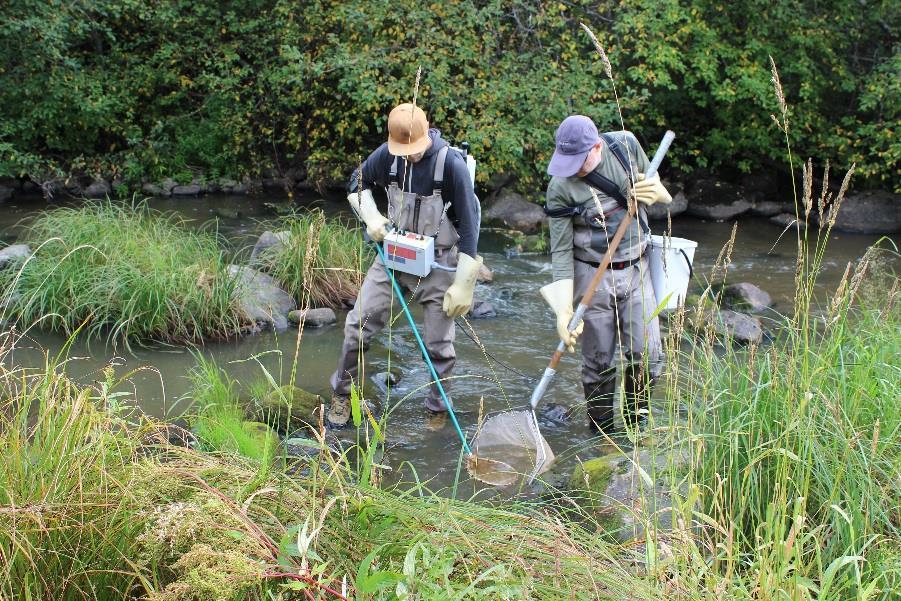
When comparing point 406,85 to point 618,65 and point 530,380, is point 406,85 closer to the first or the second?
point 618,65

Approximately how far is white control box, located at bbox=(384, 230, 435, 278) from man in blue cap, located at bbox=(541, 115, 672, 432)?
684 mm

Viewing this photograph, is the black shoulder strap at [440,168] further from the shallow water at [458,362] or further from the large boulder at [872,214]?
the large boulder at [872,214]

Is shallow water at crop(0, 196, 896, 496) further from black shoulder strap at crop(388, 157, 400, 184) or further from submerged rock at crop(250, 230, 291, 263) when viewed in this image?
submerged rock at crop(250, 230, 291, 263)

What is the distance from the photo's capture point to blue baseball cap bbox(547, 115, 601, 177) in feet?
14.7

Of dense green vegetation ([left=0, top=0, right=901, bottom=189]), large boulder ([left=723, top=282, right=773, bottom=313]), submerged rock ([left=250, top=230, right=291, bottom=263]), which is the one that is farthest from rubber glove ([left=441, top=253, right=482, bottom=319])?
dense green vegetation ([left=0, top=0, right=901, bottom=189])

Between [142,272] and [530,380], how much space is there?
295 cm

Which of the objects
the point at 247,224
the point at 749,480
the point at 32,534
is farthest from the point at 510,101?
the point at 32,534

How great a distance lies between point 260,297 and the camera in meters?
7.24

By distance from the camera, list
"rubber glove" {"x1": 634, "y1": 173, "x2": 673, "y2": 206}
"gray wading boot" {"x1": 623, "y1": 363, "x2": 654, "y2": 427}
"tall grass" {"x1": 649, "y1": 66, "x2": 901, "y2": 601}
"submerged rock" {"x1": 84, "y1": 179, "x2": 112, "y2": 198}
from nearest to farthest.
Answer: "tall grass" {"x1": 649, "y1": 66, "x2": 901, "y2": 601} → "gray wading boot" {"x1": 623, "y1": 363, "x2": 654, "y2": 427} → "rubber glove" {"x1": 634, "y1": 173, "x2": 673, "y2": 206} → "submerged rock" {"x1": 84, "y1": 179, "x2": 112, "y2": 198}

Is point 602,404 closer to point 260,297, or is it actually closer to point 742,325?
point 742,325

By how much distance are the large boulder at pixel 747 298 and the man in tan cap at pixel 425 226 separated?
142 inches

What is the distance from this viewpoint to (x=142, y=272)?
6.79 metres

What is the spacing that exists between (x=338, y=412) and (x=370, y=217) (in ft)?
3.76

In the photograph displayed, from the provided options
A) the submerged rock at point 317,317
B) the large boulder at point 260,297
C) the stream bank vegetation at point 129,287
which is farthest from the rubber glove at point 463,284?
the submerged rock at point 317,317
